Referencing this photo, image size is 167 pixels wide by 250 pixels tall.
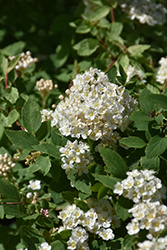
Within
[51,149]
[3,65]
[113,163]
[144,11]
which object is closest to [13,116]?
[3,65]

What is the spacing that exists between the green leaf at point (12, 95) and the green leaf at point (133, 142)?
76cm

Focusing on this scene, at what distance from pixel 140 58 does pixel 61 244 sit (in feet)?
4.55

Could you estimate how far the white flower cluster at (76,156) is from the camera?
4.44 ft

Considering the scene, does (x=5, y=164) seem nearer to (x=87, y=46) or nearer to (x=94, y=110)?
(x=94, y=110)

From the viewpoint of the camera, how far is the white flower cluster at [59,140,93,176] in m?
1.35

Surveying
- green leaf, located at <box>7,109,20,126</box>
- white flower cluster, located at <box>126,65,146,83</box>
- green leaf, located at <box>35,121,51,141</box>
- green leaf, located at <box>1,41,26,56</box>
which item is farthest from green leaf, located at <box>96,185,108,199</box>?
green leaf, located at <box>1,41,26,56</box>

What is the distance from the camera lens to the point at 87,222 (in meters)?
1.36

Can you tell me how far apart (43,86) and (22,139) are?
0.61 meters

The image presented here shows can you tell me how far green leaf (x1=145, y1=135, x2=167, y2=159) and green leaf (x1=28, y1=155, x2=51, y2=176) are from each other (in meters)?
0.46

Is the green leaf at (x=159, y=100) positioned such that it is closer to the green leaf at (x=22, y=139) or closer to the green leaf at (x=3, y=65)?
the green leaf at (x=22, y=139)

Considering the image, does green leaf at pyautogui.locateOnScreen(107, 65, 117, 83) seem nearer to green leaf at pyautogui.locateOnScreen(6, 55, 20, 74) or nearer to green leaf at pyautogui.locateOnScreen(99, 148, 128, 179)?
green leaf at pyautogui.locateOnScreen(99, 148, 128, 179)

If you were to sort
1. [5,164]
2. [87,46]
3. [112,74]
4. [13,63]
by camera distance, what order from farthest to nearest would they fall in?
[87,46] → [13,63] → [5,164] → [112,74]

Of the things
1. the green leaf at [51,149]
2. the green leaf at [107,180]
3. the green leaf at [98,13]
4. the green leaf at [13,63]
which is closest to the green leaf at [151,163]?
the green leaf at [107,180]

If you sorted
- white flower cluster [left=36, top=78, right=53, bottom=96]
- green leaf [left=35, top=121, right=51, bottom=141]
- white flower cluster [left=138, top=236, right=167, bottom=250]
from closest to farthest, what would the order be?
white flower cluster [left=138, top=236, right=167, bottom=250] → green leaf [left=35, top=121, right=51, bottom=141] → white flower cluster [left=36, top=78, right=53, bottom=96]
